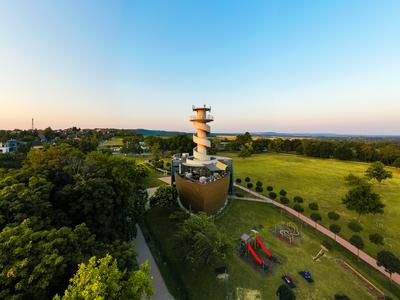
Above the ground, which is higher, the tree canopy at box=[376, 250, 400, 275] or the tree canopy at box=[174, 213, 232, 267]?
the tree canopy at box=[174, 213, 232, 267]

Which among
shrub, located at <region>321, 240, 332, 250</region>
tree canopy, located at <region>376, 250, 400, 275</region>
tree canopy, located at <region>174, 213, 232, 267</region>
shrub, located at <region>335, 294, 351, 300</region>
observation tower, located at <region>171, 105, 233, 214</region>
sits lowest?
shrub, located at <region>335, 294, 351, 300</region>

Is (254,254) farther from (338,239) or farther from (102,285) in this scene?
(102,285)

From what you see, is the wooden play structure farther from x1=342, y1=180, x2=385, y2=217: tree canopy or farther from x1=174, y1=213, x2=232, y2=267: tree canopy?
x1=174, y1=213, x2=232, y2=267: tree canopy

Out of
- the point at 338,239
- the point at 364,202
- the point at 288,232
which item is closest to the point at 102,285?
the point at 288,232

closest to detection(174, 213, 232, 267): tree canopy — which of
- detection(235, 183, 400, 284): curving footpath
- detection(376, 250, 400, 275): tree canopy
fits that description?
detection(376, 250, 400, 275): tree canopy

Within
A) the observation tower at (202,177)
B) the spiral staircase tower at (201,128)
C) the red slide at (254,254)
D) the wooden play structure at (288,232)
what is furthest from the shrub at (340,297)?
the spiral staircase tower at (201,128)
